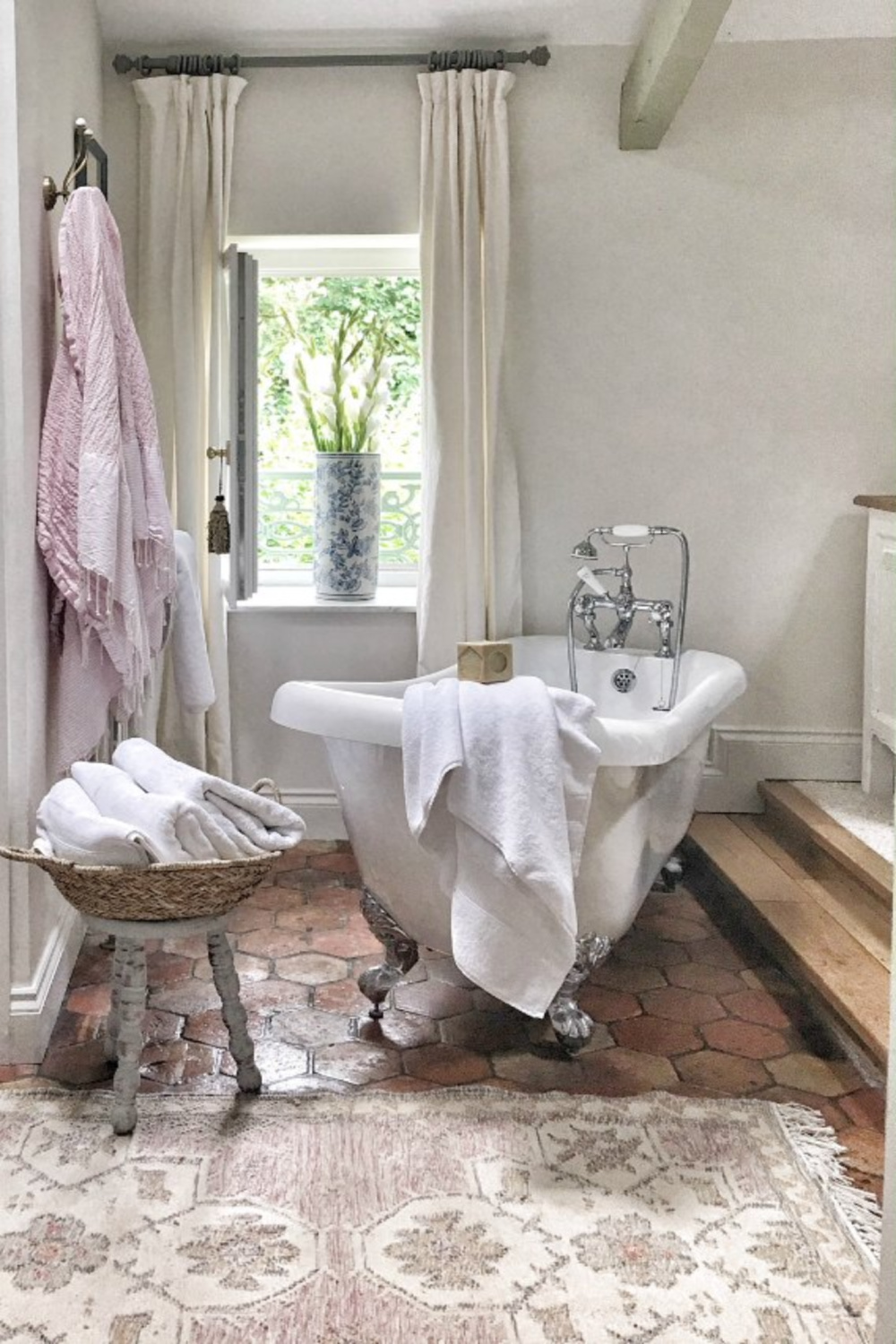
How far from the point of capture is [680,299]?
3.94 m

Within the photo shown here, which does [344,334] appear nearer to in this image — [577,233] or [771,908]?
[577,233]

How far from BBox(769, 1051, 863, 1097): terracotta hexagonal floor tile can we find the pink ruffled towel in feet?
4.93

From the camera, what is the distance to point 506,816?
2.22 meters

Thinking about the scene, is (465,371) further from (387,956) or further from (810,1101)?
(810,1101)

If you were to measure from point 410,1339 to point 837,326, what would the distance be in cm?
322

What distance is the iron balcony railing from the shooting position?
14.1ft

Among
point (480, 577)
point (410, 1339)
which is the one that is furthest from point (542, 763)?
point (480, 577)

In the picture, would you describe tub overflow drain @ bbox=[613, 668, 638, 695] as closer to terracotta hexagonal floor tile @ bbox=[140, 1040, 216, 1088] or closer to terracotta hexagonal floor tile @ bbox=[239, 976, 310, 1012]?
terracotta hexagonal floor tile @ bbox=[239, 976, 310, 1012]

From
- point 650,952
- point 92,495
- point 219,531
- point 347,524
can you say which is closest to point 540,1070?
point 650,952

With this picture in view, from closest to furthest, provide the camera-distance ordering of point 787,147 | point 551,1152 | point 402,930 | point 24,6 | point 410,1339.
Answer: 1. point 410,1339
2. point 551,1152
3. point 24,6
4. point 402,930
5. point 787,147

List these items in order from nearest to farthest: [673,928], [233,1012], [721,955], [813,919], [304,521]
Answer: [233,1012]
[813,919]
[721,955]
[673,928]
[304,521]

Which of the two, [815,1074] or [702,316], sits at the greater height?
[702,316]

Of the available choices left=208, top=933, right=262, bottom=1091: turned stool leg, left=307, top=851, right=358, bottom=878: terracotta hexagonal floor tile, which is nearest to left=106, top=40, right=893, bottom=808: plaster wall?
left=307, top=851, right=358, bottom=878: terracotta hexagonal floor tile

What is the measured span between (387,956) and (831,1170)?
→ 102 centimetres
